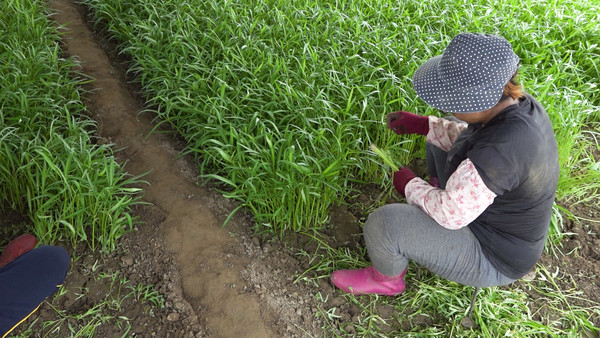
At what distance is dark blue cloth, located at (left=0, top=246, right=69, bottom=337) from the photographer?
5.70ft

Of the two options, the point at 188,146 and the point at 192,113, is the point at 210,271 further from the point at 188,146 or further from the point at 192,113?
the point at 192,113

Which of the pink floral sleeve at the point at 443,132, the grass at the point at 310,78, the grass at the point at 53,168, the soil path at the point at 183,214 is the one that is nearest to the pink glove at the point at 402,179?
the pink floral sleeve at the point at 443,132

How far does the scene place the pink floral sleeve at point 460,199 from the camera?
158cm

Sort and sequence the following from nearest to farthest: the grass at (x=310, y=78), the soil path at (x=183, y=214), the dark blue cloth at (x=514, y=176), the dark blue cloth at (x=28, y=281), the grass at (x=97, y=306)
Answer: the dark blue cloth at (x=514, y=176) < the dark blue cloth at (x=28, y=281) < the grass at (x=97, y=306) < the soil path at (x=183, y=214) < the grass at (x=310, y=78)

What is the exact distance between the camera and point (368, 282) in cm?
204

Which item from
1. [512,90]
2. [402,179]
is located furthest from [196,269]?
[512,90]

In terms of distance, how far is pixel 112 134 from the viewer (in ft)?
8.95

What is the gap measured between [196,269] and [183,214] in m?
0.33

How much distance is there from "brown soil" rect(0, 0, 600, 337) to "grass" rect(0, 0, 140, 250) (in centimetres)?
11

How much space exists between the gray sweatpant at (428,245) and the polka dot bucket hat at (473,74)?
388mm

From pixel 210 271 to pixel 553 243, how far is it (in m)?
1.67

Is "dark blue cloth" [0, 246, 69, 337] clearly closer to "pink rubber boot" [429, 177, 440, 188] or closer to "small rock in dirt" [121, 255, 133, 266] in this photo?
"small rock in dirt" [121, 255, 133, 266]

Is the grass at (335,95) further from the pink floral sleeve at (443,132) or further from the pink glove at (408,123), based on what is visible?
the pink floral sleeve at (443,132)

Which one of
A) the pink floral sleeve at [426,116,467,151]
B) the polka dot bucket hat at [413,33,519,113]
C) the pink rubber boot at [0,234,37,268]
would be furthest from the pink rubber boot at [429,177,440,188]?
the pink rubber boot at [0,234,37,268]
